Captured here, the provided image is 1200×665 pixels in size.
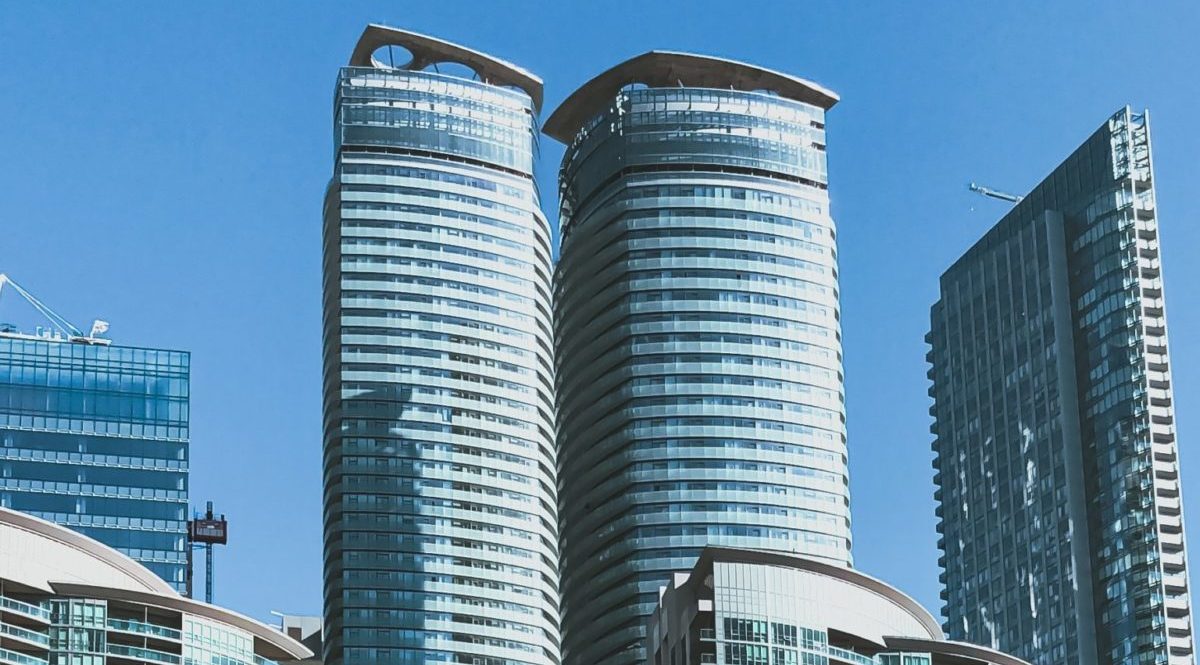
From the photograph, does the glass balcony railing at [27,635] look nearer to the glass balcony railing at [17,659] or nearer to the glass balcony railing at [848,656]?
the glass balcony railing at [17,659]

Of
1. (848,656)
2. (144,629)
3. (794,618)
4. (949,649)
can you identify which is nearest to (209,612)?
(144,629)

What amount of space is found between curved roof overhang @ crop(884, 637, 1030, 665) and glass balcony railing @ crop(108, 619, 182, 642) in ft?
148

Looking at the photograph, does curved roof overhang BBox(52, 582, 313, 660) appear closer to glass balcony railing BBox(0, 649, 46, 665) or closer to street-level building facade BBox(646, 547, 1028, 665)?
glass balcony railing BBox(0, 649, 46, 665)

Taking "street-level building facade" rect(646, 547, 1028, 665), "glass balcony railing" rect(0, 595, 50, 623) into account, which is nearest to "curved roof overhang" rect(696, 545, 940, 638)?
"street-level building facade" rect(646, 547, 1028, 665)

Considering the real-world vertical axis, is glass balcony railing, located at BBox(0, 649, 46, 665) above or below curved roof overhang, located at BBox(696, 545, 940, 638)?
below

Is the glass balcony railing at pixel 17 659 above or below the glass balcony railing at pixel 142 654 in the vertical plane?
below

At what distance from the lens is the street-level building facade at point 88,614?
15400 centimetres

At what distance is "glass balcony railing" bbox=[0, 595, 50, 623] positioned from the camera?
153 m

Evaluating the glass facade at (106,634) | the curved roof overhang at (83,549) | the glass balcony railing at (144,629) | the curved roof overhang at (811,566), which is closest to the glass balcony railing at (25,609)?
the glass facade at (106,634)

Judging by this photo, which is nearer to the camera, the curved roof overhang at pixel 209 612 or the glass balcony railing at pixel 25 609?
the glass balcony railing at pixel 25 609

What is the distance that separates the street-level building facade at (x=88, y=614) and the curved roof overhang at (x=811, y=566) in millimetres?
29717

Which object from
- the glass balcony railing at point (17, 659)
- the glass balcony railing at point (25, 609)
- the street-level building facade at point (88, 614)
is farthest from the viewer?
the street-level building facade at point (88, 614)

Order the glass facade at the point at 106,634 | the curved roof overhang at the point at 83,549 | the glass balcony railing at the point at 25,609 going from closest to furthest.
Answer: the glass balcony railing at the point at 25,609
the glass facade at the point at 106,634
the curved roof overhang at the point at 83,549

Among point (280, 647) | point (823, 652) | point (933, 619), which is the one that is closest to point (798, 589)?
point (823, 652)
